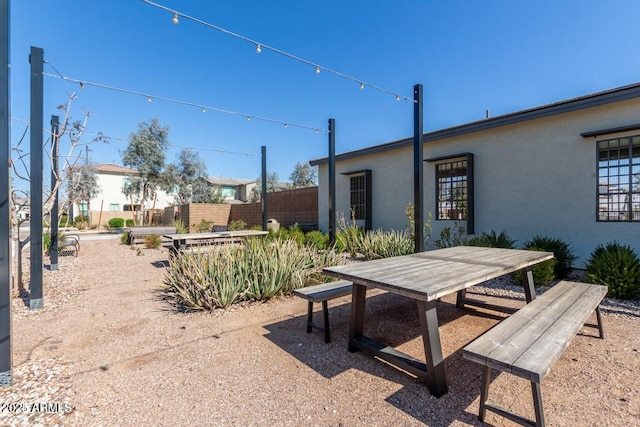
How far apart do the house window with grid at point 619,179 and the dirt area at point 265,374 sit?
296 centimetres

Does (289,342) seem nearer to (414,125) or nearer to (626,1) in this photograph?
(414,125)

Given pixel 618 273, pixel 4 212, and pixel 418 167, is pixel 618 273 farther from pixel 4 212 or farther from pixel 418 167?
pixel 4 212

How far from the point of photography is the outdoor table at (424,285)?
6.72ft

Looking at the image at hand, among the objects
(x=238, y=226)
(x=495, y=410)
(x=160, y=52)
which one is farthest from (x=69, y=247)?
(x=495, y=410)

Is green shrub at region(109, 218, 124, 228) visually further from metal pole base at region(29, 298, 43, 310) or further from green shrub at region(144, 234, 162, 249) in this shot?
metal pole base at region(29, 298, 43, 310)

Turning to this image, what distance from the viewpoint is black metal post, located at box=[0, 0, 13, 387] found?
6.96 ft

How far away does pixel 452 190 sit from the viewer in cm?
806

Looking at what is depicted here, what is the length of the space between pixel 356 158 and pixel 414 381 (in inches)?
359

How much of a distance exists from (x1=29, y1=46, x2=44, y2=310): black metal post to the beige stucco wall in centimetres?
819

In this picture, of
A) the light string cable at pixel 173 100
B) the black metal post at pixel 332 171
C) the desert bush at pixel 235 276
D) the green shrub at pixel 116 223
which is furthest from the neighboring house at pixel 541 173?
the green shrub at pixel 116 223

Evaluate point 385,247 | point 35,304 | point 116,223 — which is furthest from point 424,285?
point 116,223

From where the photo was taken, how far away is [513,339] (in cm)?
187

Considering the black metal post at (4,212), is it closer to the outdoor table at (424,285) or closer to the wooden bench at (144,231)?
the outdoor table at (424,285)

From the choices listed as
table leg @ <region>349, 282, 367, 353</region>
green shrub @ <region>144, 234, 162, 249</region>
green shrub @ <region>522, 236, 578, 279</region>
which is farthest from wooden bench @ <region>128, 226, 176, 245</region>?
green shrub @ <region>522, 236, 578, 279</region>
